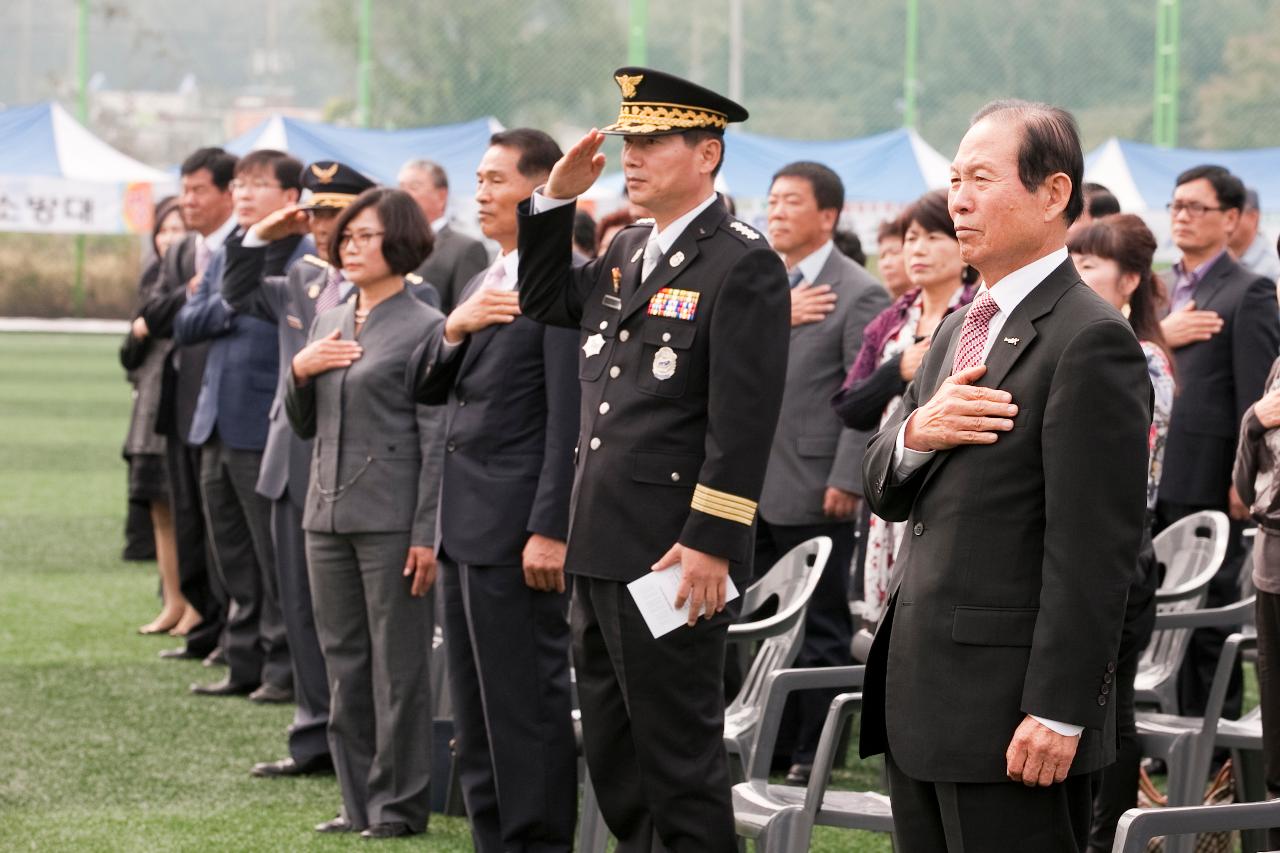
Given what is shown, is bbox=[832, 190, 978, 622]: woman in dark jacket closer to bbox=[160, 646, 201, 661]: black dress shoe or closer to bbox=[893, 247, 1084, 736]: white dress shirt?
bbox=[893, 247, 1084, 736]: white dress shirt

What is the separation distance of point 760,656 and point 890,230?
296cm

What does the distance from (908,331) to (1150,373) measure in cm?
135

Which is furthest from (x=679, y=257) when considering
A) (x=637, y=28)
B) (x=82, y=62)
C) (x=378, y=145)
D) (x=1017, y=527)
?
(x=82, y=62)

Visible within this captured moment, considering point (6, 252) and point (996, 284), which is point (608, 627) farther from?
point (6, 252)

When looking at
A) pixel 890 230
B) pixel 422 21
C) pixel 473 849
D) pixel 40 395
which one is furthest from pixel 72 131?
pixel 473 849

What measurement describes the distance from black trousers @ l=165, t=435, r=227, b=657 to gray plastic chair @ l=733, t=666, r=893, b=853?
4.16 metres

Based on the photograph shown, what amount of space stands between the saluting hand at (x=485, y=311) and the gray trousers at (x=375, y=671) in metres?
0.73

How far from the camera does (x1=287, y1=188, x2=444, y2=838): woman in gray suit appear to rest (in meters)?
5.08

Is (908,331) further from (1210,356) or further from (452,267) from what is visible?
(452,267)

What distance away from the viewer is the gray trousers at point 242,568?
6.90 m

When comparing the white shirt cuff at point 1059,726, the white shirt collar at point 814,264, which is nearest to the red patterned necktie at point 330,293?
the white shirt collar at point 814,264

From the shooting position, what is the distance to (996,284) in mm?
2850

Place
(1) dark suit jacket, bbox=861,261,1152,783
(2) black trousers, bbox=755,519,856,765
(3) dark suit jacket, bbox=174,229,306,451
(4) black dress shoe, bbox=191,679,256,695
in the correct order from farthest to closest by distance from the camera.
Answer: (4) black dress shoe, bbox=191,679,256,695
(3) dark suit jacket, bbox=174,229,306,451
(2) black trousers, bbox=755,519,856,765
(1) dark suit jacket, bbox=861,261,1152,783

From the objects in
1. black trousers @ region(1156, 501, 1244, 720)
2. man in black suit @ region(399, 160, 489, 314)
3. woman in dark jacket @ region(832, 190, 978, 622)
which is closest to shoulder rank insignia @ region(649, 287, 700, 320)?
woman in dark jacket @ region(832, 190, 978, 622)
